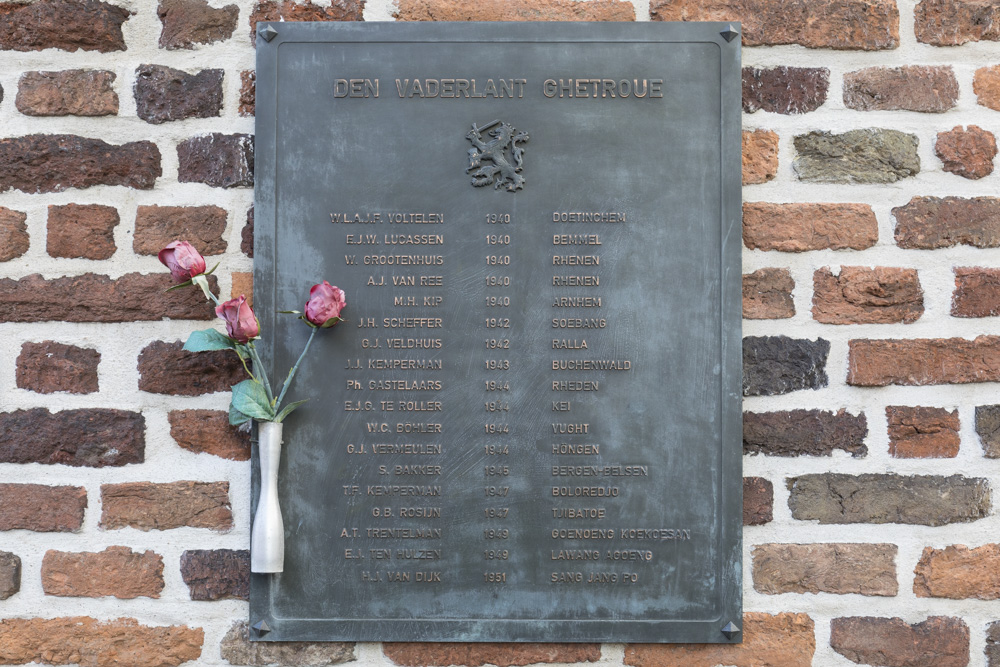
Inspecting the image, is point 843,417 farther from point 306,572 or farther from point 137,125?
point 137,125

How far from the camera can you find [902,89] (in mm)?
2133

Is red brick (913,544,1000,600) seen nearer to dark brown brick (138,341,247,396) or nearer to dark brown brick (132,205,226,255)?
dark brown brick (138,341,247,396)

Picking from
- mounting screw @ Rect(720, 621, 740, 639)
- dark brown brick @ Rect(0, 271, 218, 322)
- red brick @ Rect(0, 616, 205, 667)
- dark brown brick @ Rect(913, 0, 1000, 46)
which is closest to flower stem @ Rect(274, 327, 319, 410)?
dark brown brick @ Rect(0, 271, 218, 322)

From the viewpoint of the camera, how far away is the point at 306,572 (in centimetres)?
202

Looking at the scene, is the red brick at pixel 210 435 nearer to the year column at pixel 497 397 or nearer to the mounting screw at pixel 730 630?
the year column at pixel 497 397

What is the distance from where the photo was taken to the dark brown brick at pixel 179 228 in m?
2.11

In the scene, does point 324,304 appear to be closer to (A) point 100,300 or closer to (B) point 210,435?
(B) point 210,435

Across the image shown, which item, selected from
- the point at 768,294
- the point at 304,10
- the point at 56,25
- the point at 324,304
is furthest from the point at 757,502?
the point at 56,25

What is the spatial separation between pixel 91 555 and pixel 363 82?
1.43m

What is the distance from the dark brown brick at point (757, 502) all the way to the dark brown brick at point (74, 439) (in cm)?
159

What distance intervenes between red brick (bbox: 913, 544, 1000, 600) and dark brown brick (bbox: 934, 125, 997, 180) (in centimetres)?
101

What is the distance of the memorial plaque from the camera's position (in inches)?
79.6

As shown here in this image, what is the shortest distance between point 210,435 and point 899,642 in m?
1.88

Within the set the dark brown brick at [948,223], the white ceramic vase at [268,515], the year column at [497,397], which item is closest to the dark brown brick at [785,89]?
the dark brown brick at [948,223]
